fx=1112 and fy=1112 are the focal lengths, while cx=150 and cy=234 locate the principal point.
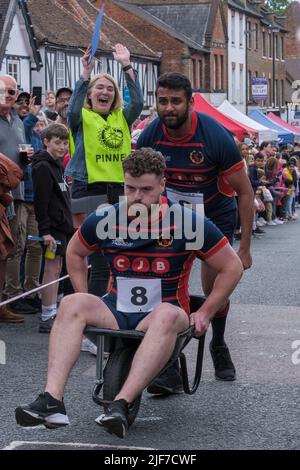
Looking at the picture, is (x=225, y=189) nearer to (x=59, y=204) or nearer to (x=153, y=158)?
(x=153, y=158)

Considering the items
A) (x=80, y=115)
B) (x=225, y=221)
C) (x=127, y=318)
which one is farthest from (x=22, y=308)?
(x=127, y=318)

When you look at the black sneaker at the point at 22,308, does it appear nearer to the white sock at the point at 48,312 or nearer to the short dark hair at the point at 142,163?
the white sock at the point at 48,312

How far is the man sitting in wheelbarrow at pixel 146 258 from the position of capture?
5.76m

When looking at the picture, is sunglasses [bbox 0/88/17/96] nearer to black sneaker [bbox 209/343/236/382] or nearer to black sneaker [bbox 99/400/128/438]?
black sneaker [bbox 209/343/236/382]

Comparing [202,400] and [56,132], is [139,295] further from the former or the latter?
[56,132]

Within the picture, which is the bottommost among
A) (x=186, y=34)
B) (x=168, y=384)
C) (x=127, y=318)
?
(x=168, y=384)

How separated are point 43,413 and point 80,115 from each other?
3.74m

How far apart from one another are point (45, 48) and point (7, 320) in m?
36.7

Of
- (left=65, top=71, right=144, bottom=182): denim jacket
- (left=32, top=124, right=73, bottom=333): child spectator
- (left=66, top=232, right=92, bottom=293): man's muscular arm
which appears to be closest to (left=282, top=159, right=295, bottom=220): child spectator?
(left=32, top=124, right=73, bottom=333): child spectator

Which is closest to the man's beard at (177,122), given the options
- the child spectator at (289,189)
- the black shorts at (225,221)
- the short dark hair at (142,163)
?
the black shorts at (225,221)

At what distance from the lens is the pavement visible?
5.54 m

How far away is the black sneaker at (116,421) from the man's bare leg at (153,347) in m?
0.10

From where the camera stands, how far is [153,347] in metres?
5.54
